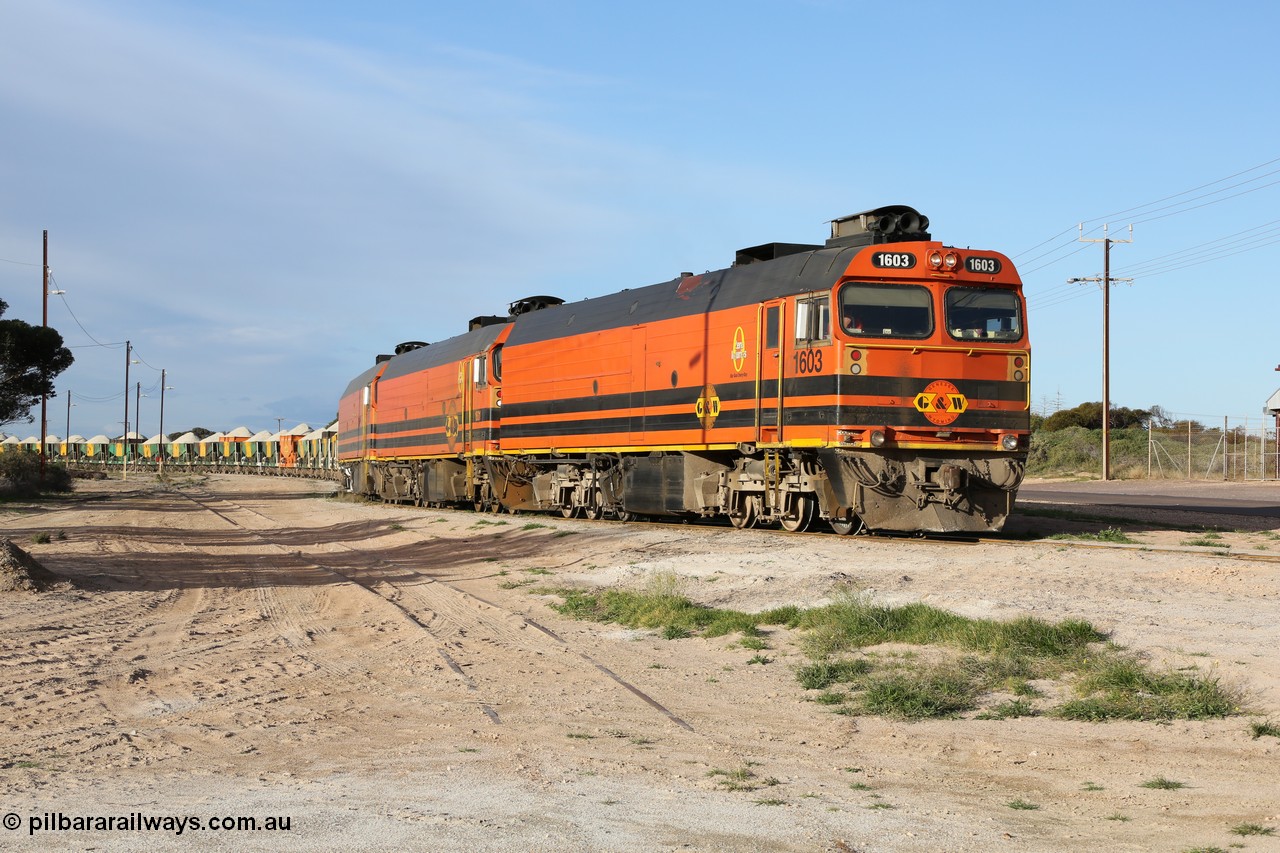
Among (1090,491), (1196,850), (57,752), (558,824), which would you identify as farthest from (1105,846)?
(1090,491)

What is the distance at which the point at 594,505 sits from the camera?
25.3 metres

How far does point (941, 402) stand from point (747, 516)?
464 cm

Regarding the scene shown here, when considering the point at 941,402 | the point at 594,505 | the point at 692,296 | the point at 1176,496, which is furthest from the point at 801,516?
the point at 1176,496

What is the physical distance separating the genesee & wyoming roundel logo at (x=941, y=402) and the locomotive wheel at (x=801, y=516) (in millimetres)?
2679

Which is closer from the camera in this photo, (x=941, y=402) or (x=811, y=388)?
(x=941, y=402)

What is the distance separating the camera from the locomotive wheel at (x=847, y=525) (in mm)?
18047

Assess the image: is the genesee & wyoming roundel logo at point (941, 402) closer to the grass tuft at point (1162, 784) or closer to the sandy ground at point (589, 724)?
the sandy ground at point (589, 724)

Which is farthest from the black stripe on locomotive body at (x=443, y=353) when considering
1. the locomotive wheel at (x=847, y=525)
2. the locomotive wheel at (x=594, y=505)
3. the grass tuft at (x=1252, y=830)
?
the grass tuft at (x=1252, y=830)

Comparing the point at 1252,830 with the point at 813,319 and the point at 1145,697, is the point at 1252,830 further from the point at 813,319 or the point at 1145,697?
the point at 813,319

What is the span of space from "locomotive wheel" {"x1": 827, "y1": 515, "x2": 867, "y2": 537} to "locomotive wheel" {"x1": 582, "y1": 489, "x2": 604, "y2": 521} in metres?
7.73

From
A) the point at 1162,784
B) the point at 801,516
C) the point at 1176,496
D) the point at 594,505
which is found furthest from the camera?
the point at 1176,496

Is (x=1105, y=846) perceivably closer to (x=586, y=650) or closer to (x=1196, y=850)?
(x=1196, y=850)

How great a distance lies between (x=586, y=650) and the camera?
36.0 ft

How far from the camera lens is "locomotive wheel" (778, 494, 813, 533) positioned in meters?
18.7
